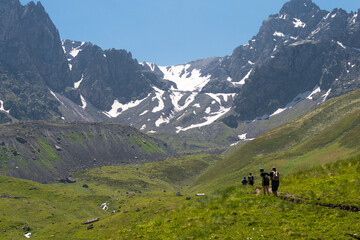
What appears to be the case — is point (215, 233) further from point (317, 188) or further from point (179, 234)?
point (317, 188)

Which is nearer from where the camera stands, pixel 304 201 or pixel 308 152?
pixel 304 201

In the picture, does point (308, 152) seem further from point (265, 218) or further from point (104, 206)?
point (265, 218)

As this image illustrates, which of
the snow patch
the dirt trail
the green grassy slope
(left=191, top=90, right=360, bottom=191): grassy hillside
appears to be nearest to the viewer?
the green grassy slope

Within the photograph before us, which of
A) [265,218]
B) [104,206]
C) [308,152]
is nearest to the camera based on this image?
[265,218]

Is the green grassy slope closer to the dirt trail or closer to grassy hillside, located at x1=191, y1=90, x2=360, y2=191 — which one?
the dirt trail

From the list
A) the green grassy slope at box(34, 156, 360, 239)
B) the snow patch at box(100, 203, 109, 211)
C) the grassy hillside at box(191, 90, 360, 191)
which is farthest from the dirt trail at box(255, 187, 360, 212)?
the snow patch at box(100, 203, 109, 211)

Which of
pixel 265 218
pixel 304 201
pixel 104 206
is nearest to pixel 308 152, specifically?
pixel 104 206

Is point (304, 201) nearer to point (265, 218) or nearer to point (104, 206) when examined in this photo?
point (265, 218)

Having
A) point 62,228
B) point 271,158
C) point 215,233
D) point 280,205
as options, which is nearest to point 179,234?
point 215,233

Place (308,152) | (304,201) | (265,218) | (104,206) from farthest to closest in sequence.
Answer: (104,206)
(308,152)
(304,201)
(265,218)

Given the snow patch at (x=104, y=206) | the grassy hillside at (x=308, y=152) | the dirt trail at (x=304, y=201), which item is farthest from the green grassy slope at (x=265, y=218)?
the snow patch at (x=104, y=206)

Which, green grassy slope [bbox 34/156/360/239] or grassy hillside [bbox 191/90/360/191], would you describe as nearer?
green grassy slope [bbox 34/156/360/239]

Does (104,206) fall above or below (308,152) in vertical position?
below

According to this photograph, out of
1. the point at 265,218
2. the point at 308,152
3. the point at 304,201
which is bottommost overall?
the point at 265,218
